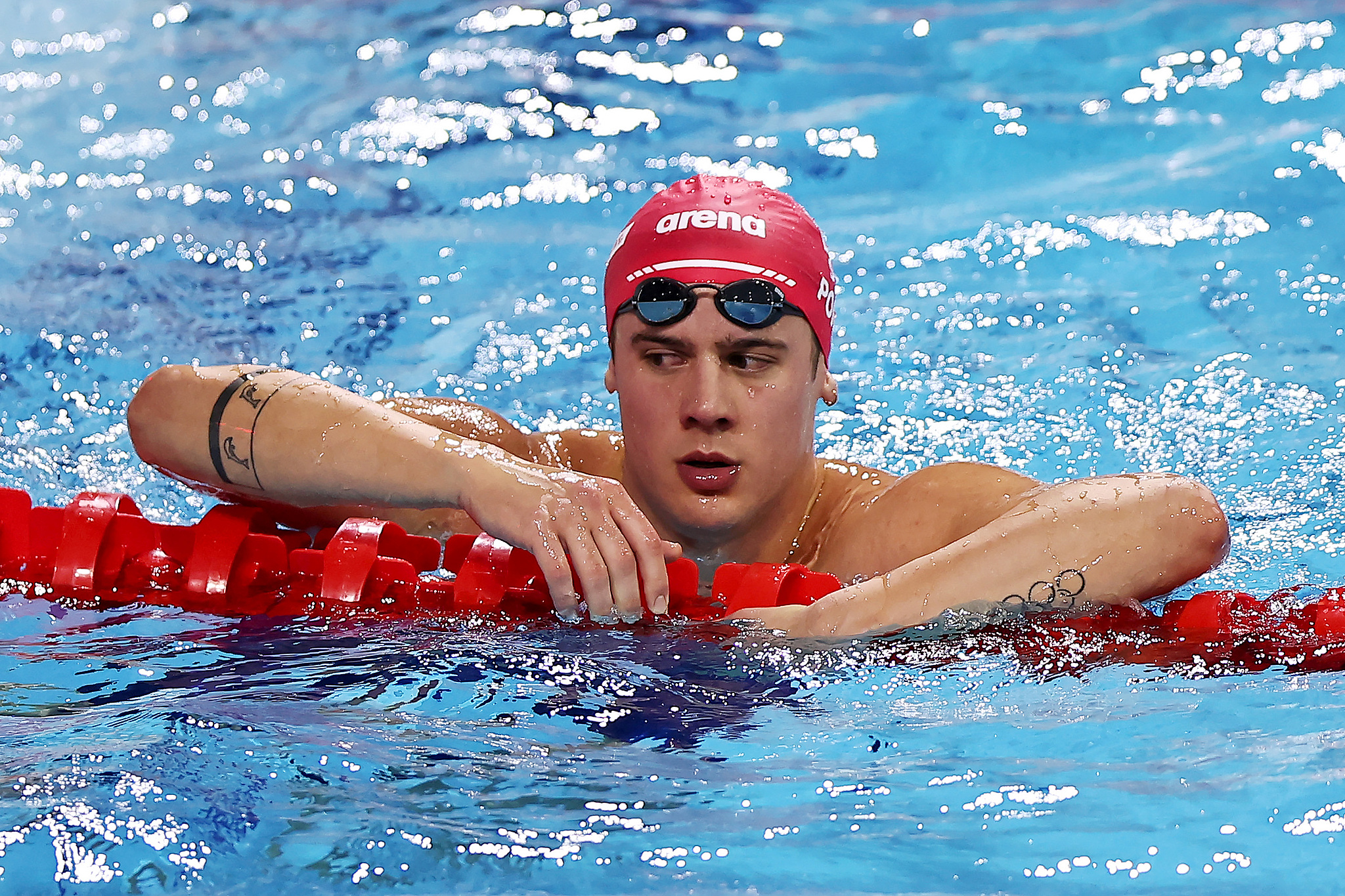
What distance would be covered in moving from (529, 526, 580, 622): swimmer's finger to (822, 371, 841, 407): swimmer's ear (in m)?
1.20

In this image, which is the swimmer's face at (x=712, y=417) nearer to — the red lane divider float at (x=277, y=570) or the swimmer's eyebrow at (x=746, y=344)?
the swimmer's eyebrow at (x=746, y=344)

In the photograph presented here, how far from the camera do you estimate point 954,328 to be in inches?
216

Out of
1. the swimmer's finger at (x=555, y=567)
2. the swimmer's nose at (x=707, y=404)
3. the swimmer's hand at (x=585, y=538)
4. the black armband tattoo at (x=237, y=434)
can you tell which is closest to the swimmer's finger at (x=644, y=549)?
the swimmer's hand at (x=585, y=538)

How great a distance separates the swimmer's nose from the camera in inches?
114

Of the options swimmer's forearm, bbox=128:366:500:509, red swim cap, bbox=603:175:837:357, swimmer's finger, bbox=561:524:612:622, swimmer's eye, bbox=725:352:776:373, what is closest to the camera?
swimmer's finger, bbox=561:524:612:622

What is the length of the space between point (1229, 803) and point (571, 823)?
0.89 meters

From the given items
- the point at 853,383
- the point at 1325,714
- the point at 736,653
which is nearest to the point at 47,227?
the point at 853,383

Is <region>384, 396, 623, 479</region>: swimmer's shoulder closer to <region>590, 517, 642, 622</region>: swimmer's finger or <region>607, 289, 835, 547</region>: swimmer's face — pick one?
<region>607, 289, 835, 547</region>: swimmer's face

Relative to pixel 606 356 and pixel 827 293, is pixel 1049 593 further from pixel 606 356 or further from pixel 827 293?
pixel 606 356

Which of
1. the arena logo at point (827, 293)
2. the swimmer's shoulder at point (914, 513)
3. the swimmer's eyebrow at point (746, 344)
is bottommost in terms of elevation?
the swimmer's shoulder at point (914, 513)

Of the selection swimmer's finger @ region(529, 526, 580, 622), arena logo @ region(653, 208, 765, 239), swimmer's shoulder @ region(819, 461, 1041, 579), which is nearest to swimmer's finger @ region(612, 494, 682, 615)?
swimmer's finger @ region(529, 526, 580, 622)

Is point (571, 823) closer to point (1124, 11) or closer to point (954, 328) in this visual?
point (954, 328)

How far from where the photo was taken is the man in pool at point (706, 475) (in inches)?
95.0

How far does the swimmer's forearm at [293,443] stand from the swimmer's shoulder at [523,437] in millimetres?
594
